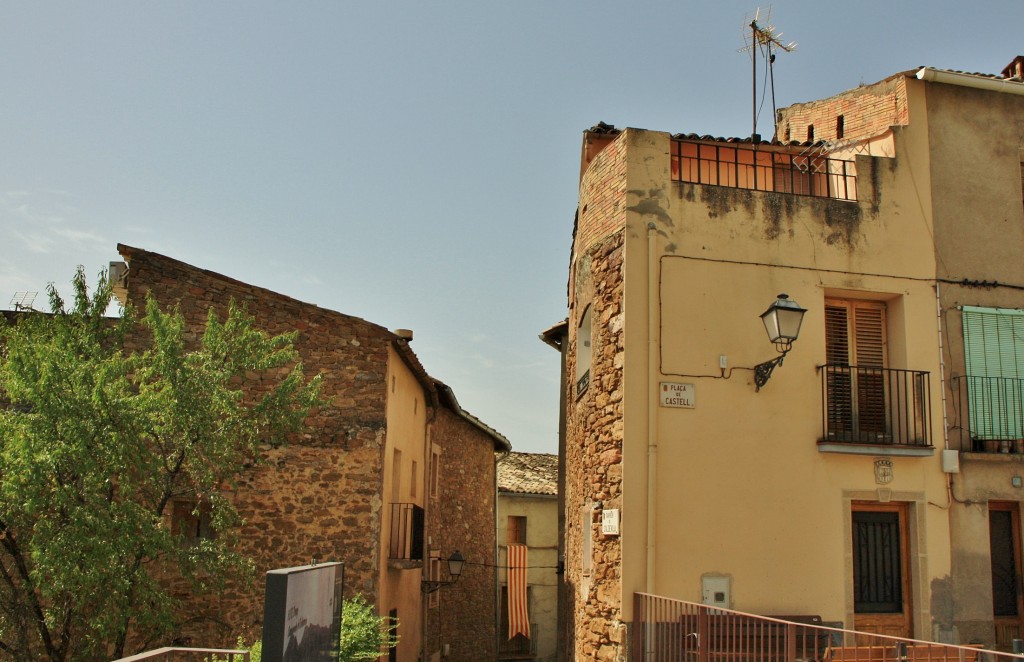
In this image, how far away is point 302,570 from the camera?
5266 millimetres

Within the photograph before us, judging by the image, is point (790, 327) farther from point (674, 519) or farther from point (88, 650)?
point (88, 650)

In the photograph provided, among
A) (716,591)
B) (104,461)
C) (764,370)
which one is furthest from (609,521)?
(104,461)

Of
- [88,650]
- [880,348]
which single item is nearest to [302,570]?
[88,650]

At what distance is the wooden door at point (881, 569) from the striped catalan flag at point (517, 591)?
55.6 ft

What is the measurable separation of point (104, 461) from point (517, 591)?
17609mm

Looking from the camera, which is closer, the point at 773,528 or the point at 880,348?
the point at 773,528

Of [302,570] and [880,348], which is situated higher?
[880,348]

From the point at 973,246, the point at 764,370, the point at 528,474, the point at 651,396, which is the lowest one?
the point at 528,474

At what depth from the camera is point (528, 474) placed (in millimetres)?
30828

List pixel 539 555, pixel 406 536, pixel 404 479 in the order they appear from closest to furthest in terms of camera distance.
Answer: pixel 406 536
pixel 404 479
pixel 539 555

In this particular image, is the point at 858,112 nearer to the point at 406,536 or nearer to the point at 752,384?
the point at 752,384

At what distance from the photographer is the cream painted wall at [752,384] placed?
9.76 meters

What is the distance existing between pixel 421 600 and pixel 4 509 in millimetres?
9373

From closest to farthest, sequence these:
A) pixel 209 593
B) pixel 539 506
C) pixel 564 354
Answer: pixel 209 593
pixel 564 354
pixel 539 506
